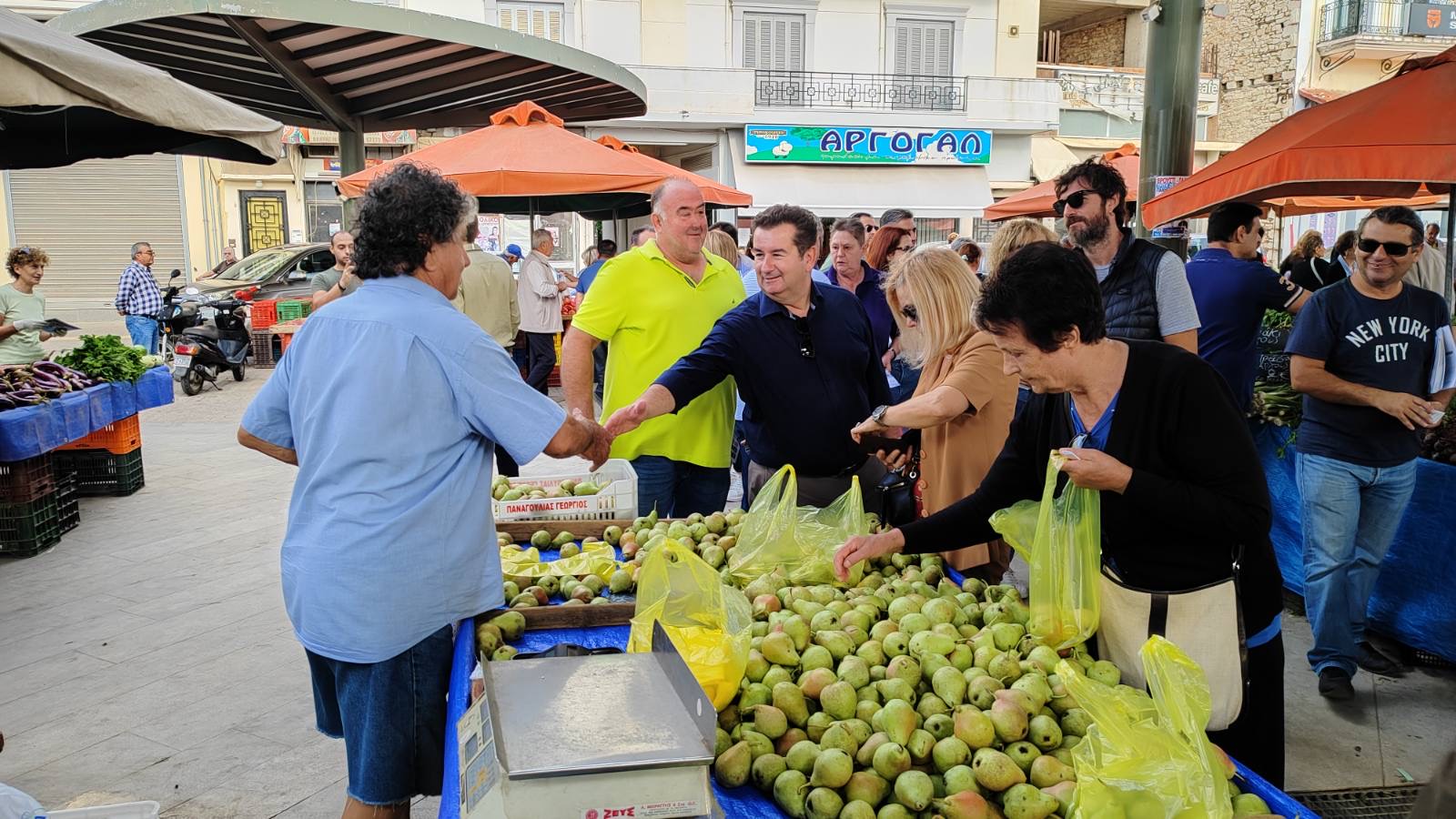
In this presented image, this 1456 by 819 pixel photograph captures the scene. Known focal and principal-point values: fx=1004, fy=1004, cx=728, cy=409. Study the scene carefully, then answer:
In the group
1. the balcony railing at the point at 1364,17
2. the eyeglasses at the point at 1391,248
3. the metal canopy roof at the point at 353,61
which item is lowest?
the eyeglasses at the point at 1391,248

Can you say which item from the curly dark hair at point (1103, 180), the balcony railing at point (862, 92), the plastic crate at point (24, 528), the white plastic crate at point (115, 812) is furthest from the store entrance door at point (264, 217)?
the white plastic crate at point (115, 812)

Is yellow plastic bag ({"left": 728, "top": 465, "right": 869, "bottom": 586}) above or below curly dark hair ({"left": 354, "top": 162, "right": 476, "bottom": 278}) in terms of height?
below

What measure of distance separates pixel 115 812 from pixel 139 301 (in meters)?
11.6

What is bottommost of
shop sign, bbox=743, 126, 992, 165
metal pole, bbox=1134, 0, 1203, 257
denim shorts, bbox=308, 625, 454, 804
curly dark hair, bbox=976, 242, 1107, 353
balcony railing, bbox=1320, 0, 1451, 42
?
denim shorts, bbox=308, 625, 454, 804

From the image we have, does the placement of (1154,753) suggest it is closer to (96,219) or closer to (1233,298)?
(1233,298)

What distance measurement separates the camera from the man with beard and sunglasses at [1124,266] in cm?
384

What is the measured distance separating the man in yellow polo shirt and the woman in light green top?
5679mm


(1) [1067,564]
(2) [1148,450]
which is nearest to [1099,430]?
(2) [1148,450]

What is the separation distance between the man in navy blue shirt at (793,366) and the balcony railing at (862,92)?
18909 mm

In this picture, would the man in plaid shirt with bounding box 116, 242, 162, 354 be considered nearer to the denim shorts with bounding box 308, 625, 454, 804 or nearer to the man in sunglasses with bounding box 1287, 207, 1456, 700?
the denim shorts with bounding box 308, 625, 454, 804

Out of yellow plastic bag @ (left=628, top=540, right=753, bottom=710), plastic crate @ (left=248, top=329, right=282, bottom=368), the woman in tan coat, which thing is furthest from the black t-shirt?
plastic crate @ (left=248, top=329, right=282, bottom=368)

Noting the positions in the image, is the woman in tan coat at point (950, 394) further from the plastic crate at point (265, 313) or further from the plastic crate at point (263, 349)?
the plastic crate at point (263, 349)

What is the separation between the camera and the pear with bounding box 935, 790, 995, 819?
1.70 m

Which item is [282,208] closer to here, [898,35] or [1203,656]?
[898,35]
